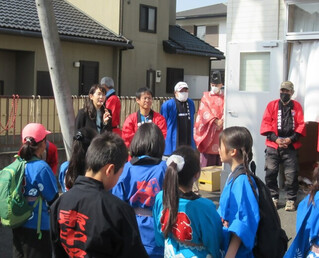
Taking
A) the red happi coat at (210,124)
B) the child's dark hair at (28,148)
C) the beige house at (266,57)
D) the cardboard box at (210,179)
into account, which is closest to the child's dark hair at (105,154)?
the child's dark hair at (28,148)

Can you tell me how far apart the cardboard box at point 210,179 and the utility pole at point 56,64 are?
321 centimetres

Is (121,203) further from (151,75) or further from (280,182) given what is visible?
(151,75)

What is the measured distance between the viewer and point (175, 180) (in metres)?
2.83

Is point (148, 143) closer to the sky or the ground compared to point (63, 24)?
closer to the ground

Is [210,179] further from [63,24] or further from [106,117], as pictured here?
[63,24]

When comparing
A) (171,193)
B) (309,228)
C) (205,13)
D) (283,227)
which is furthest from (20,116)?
(205,13)

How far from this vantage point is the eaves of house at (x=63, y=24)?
15.5 metres

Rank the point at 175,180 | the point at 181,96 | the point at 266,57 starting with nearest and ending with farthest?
the point at 175,180 → the point at 181,96 → the point at 266,57

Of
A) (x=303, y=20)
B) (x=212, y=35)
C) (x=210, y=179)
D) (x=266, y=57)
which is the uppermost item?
(x=212, y=35)

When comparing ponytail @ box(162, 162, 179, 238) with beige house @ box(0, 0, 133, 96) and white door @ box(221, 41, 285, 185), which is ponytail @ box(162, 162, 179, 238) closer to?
white door @ box(221, 41, 285, 185)

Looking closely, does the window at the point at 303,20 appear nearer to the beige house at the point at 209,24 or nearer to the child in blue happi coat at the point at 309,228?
the child in blue happi coat at the point at 309,228

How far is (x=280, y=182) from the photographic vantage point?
7.68 meters

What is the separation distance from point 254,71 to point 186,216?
5348 mm

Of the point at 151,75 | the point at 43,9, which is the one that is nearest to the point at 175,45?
the point at 151,75
